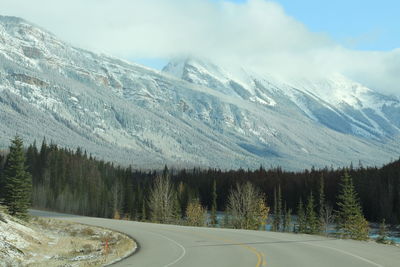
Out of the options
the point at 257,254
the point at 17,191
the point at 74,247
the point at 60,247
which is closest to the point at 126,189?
the point at 17,191

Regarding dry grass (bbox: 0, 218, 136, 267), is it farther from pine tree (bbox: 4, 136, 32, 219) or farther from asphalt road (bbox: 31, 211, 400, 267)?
pine tree (bbox: 4, 136, 32, 219)

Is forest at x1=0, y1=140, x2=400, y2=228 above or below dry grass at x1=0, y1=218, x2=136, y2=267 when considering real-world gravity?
above

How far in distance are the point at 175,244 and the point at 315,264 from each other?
12.3 m

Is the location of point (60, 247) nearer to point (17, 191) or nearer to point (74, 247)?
point (74, 247)

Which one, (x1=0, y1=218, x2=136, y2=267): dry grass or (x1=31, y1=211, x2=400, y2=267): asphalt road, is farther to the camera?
(x1=0, y1=218, x2=136, y2=267): dry grass

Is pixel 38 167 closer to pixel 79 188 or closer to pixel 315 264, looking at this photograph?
pixel 79 188

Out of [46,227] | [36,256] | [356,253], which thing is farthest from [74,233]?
[356,253]

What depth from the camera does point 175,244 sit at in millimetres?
32031

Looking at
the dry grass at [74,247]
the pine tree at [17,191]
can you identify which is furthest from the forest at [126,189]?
the dry grass at [74,247]

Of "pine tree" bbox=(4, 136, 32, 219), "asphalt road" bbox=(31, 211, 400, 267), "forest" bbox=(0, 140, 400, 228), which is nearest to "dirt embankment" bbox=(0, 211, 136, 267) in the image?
"asphalt road" bbox=(31, 211, 400, 267)

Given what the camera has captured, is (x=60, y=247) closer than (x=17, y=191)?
Yes

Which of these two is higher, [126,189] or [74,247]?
[126,189]

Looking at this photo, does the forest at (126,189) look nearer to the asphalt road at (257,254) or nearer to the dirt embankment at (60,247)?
the dirt embankment at (60,247)

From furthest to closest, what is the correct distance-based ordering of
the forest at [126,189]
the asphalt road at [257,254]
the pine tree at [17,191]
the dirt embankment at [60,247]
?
the forest at [126,189] < the pine tree at [17,191] < the dirt embankment at [60,247] < the asphalt road at [257,254]
